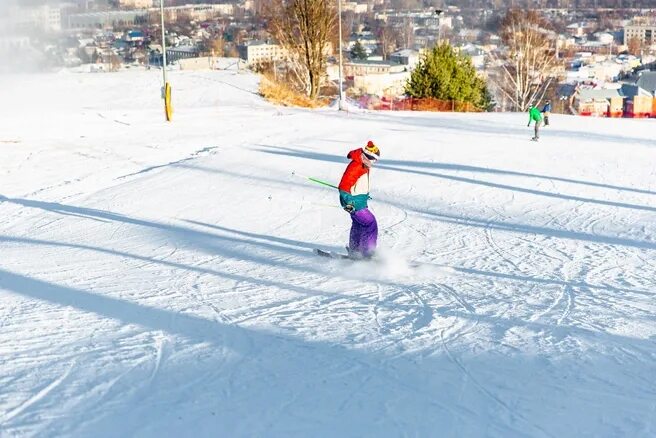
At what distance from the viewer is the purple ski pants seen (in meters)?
9.92

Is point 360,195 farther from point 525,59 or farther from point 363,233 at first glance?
point 525,59

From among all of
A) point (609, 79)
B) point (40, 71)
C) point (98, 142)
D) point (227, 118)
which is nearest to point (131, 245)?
point (98, 142)

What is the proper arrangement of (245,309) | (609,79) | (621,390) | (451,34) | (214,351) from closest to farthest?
(621,390) → (214,351) → (245,309) → (609,79) → (451,34)

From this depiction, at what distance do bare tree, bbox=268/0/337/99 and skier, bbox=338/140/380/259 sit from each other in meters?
30.0

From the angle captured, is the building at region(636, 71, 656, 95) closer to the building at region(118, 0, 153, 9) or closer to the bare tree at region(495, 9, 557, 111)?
the bare tree at region(495, 9, 557, 111)

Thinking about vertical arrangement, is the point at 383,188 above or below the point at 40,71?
below

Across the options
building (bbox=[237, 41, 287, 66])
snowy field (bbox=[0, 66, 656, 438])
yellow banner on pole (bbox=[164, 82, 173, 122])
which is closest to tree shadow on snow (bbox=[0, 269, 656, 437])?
snowy field (bbox=[0, 66, 656, 438])

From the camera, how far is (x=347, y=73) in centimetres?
7762

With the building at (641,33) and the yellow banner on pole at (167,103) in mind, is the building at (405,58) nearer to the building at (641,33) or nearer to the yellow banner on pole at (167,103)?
the building at (641,33)

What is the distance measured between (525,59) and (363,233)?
142 ft

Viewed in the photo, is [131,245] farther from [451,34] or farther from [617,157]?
[451,34]

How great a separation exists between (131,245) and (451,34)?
12030 cm

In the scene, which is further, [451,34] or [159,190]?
[451,34]

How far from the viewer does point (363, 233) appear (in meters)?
9.98
